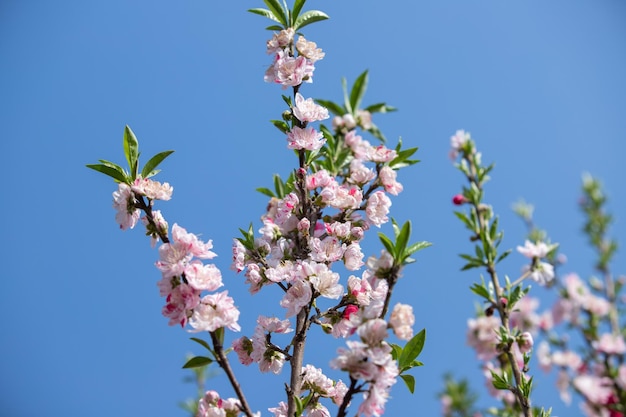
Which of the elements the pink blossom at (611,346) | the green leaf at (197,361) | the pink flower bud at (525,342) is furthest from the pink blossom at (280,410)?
the pink blossom at (611,346)

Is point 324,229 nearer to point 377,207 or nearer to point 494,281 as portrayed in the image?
point 377,207

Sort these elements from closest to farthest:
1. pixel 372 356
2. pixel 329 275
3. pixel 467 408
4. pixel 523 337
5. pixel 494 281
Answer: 1. pixel 372 356
2. pixel 329 275
3. pixel 523 337
4. pixel 494 281
5. pixel 467 408

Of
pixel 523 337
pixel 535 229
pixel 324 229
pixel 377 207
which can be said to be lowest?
pixel 523 337

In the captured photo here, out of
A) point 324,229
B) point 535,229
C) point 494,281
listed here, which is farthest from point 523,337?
point 535,229

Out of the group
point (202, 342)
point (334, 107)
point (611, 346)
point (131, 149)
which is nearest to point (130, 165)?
point (131, 149)

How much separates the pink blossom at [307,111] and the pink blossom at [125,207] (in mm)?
847

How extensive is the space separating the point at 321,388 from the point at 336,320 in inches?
11.4

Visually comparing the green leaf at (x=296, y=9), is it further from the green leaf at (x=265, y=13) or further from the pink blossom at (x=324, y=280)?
the pink blossom at (x=324, y=280)

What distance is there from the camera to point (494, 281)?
2867mm

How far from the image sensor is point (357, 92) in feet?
10.9

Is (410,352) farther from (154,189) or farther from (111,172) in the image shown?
(111,172)

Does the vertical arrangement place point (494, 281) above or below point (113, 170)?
above

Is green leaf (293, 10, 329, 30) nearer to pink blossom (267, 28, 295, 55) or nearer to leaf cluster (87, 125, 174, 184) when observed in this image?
pink blossom (267, 28, 295, 55)

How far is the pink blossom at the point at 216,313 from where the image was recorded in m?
1.64
